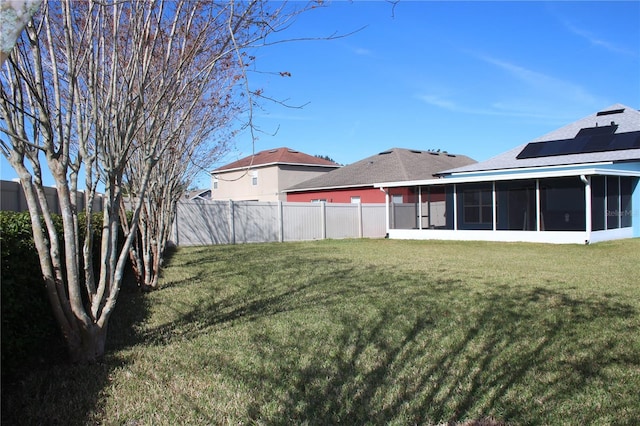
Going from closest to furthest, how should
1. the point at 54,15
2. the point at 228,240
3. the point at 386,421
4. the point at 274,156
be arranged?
1. the point at 386,421
2. the point at 54,15
3. the point at 228,240
4. the point at 274,156

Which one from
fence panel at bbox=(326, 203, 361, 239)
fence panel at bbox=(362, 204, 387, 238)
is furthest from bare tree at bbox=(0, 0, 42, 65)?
fence panel at bbox=(362, 204, 387, 238)

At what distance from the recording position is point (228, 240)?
19484 millimetres

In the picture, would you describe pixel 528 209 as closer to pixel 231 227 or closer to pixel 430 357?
pixel 231 227

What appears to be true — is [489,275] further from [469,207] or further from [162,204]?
[469,207]

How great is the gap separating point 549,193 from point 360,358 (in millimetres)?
15653

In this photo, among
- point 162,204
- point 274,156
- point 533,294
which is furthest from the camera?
point 274,156

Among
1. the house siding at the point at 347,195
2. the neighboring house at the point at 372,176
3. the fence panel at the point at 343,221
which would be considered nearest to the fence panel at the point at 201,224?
the fence panel at the point at 343,221

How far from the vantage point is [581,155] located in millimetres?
19359

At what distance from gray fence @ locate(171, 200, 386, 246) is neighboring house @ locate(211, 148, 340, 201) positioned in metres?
11.0

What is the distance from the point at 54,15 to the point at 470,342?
17.1 ft

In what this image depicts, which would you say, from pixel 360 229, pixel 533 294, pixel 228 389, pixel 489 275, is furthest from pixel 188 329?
pixel 360 229

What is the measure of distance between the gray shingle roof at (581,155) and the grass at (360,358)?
479 inches

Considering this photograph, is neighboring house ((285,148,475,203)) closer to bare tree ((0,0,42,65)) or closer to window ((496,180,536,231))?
window ((496,180,536,231))

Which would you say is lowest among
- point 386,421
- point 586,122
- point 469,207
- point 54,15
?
point 386,421
